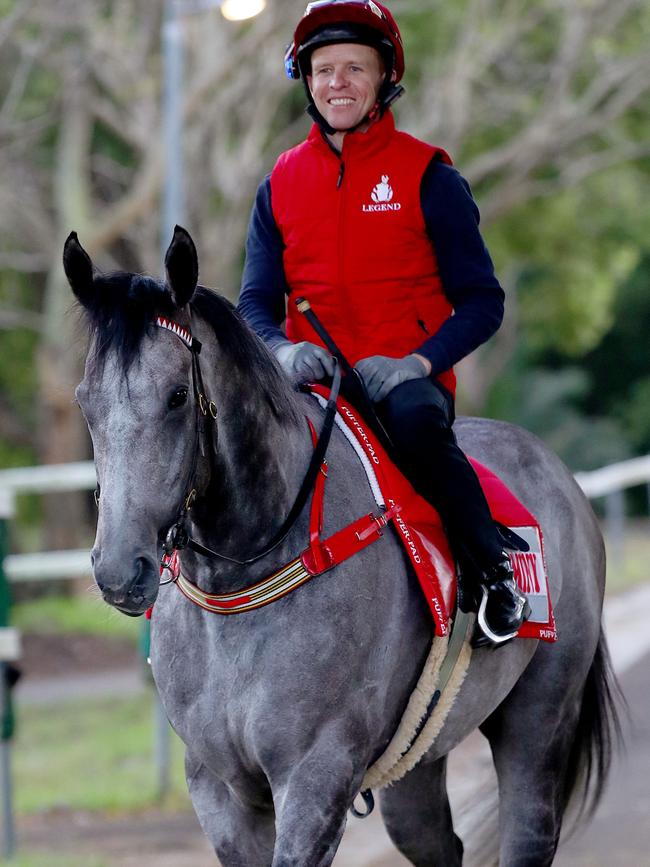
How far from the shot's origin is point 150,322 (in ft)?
11.6

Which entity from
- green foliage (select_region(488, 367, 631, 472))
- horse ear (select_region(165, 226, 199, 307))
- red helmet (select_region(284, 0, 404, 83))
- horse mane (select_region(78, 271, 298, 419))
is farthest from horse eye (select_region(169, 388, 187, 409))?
green foliage (select_region(488, 367, 631, 472))

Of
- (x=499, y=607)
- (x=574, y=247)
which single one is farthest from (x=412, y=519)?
(x=574, y=247)

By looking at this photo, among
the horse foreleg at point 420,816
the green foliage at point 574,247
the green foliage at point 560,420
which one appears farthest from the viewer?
the green foliage at point 560,420

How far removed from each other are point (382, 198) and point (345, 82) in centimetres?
36

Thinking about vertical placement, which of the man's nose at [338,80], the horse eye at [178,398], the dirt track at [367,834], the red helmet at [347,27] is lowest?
the dirt track at [367,834]

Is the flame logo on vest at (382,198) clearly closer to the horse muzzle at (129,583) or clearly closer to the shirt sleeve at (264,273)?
the shirt sleeve at (264,273)

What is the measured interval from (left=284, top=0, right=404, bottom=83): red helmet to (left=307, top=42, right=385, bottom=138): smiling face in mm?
30

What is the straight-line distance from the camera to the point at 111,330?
3.53 metres

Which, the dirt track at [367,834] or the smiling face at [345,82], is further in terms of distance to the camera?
the dirt track at [367,834]

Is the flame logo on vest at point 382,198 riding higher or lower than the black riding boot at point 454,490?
higher

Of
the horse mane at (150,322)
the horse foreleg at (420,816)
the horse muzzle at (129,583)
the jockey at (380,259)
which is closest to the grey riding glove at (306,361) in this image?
the jockey at (380,259)

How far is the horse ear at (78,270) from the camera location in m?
3.62

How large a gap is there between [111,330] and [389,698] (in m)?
1.33

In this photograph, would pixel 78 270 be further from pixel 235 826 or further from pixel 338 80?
pixel 235 826
